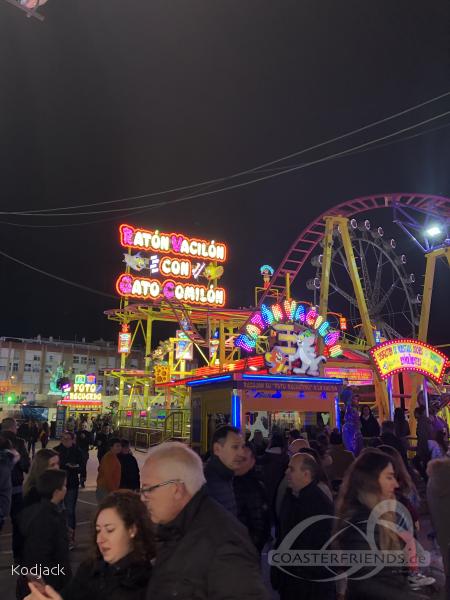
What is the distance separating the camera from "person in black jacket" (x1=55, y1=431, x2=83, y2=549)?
7.86 metres

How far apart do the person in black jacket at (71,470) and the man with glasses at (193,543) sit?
648cm

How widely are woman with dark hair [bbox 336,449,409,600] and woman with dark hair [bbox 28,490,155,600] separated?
119cm

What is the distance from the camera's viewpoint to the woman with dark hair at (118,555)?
6.99ft

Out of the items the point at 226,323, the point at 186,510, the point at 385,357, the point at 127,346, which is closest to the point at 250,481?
the point at 186,510

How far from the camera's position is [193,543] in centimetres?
187

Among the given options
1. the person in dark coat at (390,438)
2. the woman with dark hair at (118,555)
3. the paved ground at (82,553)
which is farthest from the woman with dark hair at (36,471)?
the person in dark coat at (390,438)

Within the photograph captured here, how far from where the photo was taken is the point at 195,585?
5.89 feet

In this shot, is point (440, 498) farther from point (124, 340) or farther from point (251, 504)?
point (124, 340)

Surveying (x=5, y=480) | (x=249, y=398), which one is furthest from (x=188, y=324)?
(x=5, y=480)

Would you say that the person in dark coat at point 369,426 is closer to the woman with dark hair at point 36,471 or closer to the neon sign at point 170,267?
the woman with dark hair at point 36,471

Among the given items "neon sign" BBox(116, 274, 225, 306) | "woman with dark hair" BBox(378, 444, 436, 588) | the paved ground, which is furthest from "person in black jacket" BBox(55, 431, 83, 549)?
"neon sign" BBox(116, 274, 225, 306)

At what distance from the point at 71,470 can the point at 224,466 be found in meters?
4.96

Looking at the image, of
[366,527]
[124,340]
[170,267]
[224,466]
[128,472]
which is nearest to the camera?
[366,527]

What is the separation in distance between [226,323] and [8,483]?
2789 centimetres
